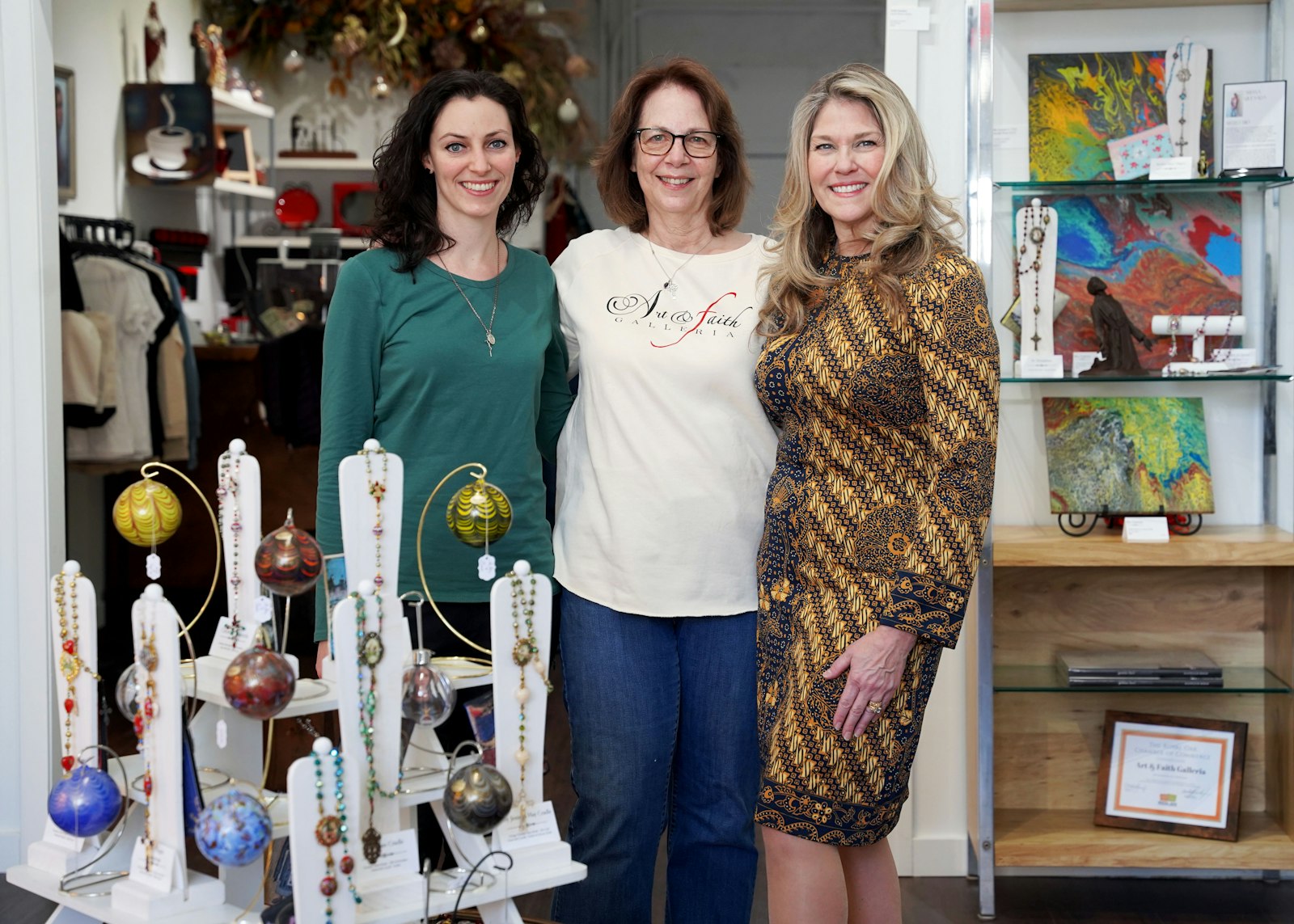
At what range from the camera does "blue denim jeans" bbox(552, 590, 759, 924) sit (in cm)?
193

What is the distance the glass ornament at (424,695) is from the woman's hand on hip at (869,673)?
0.56 metres

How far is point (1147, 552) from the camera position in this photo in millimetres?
2703

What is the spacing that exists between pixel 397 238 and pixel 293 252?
4.75 meters

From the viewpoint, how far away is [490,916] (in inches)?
61.9

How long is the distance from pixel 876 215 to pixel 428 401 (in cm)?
71

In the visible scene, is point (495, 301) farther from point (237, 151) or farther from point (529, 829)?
point (237, 151)

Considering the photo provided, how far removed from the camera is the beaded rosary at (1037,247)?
282 centimetres

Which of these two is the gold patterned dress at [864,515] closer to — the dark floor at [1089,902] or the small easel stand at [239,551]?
the small easel stand at [239,551]

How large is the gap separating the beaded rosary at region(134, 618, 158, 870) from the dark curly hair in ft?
2.35

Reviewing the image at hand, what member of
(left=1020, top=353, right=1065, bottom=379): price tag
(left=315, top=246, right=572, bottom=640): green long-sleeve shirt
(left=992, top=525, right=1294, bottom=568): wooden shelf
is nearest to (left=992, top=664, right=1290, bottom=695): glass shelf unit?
(left=992, top=525, right=1294, bottom=568): wooden shelf

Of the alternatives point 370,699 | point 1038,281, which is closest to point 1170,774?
point 1038,281

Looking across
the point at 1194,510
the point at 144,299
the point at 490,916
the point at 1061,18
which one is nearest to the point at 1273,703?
the point at 1194,510

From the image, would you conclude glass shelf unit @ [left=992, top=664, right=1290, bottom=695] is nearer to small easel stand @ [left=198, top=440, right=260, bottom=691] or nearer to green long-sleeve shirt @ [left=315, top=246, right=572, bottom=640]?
green long-sleeve shirt @ [left=315, top=246, right=572, bottom=640]

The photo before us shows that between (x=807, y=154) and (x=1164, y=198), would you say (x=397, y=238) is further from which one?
(x=1164, y=198)
